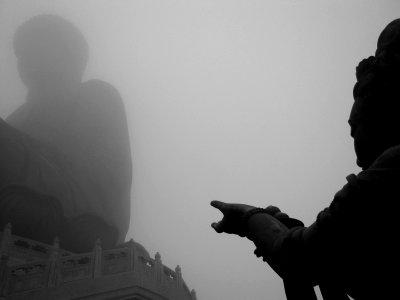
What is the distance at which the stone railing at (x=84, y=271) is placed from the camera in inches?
345

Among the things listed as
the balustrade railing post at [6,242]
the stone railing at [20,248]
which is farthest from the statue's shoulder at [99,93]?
the balustrade railing post at [6,242]

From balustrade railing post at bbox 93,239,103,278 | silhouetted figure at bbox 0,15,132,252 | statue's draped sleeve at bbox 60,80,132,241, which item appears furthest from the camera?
statue's draped sleeve at bbox 60,80,132,241

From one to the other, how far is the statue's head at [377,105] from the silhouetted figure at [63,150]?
50.2ft

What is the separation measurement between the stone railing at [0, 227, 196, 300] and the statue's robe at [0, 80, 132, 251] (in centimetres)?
469

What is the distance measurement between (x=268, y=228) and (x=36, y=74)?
3023 centimetres

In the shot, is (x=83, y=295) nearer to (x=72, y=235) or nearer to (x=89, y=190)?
(x=72, y=235)

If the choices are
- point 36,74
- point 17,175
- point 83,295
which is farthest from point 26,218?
point 36,74

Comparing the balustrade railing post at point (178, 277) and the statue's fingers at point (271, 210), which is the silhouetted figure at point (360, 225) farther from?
the balustrade railing post at point (178, 277)

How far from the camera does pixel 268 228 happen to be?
1.46m

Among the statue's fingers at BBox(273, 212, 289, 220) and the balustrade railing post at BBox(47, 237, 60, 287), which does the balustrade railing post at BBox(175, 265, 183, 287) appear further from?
the statue's fingers at BBox(273, 212, 289, 220)

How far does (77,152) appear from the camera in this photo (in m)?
20.6

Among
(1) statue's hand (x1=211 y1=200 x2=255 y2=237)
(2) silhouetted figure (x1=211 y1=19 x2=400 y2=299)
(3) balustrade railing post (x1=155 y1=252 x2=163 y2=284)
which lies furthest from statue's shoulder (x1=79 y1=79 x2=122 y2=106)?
(2) silhouetted figure (x1=211 y1=19 x2=400 y2=299)

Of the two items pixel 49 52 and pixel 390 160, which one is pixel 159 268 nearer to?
pixel 390 160

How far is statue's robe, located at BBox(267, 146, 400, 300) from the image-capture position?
1173 mm
